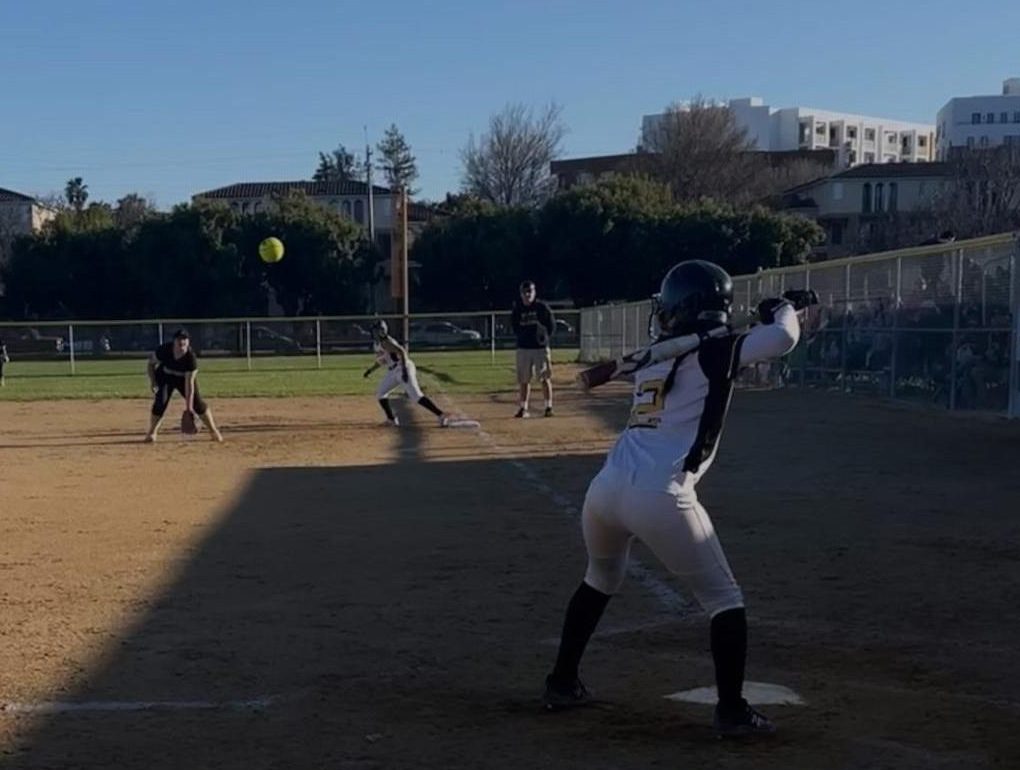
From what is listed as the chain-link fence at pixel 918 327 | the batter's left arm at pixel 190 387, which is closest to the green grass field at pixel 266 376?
the chain-link fence at pixel 918 327

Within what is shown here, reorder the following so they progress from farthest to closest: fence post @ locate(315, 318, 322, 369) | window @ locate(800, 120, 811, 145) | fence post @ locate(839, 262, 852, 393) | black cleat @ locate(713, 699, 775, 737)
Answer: window @ locate(800, 120, 811, 145), fence post @ locate(315, 318, 322, 369), fence post @ locate(839, 262, 852, 393), black cleat @ locate(713, 699, 775, 737)

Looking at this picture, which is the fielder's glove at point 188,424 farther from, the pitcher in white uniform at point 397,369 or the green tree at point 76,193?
the green tree at point 76,193

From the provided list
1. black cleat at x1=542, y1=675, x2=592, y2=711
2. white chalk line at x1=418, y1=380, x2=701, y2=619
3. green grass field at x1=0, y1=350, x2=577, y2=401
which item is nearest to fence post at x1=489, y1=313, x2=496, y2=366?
green grass field at x1=0, y1=350, x2=577, y2=401

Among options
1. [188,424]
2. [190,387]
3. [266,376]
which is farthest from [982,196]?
[190,387]

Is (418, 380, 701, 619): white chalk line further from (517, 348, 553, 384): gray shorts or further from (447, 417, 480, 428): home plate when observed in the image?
(517, 348, 553, 384): gray shorts

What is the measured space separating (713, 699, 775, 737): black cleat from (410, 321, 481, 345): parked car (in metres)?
43.2

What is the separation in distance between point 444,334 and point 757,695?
4353 centimetres

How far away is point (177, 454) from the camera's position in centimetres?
1492

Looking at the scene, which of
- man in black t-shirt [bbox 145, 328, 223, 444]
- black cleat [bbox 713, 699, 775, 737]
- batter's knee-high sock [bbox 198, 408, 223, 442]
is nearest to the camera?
black cleat [bbox 713, 699, 775, 737]

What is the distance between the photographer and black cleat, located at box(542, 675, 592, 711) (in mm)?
4938

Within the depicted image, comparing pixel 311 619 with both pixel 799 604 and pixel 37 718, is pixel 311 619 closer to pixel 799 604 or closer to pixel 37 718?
pixel 37 718

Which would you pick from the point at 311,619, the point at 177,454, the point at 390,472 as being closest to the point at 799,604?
the point at 311,619

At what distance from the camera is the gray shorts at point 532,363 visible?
1906 cm

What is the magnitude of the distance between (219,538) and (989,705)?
596cm
